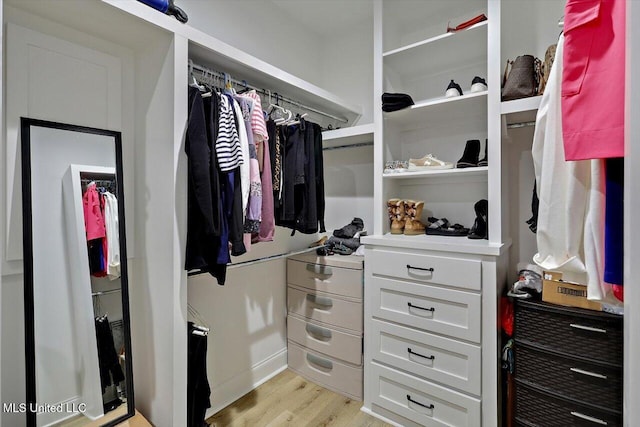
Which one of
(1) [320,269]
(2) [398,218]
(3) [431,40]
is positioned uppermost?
(3) [431,40]

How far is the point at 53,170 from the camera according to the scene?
1.22 m

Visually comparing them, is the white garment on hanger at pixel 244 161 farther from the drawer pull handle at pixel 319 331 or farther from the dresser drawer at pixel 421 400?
the dresser drawer at pixel 421 400

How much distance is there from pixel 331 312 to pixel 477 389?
0.92 m

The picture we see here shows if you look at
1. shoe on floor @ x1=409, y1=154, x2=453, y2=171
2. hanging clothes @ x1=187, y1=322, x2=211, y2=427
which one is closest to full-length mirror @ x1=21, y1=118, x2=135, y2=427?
hanging clothes @ x1=187, y1=322, x2=211, y2=427

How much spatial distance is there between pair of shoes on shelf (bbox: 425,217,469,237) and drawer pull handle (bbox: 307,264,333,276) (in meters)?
0.70

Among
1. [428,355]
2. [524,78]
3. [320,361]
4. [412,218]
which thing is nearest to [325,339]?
[320,361]

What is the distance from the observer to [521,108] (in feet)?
4.89

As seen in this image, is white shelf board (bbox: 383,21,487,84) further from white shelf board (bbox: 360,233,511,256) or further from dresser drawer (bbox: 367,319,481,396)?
dresser drawer (bbox: 367,319,481,396)

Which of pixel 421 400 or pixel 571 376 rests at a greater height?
pixel 571 376

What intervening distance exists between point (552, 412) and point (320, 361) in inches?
51.6

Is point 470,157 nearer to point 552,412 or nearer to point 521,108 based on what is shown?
point 521,108

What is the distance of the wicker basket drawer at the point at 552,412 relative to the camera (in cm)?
127

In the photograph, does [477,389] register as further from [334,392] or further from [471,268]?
[334,392]

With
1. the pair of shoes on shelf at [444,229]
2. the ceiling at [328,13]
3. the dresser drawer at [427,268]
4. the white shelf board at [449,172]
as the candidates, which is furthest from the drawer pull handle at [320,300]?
the ceiling at [328,13]
